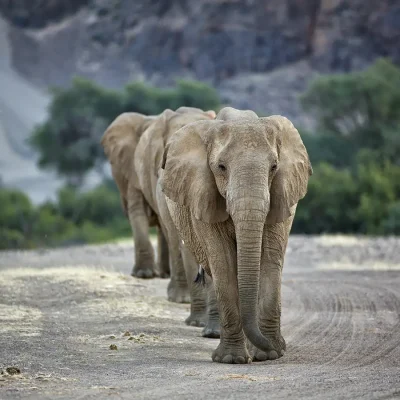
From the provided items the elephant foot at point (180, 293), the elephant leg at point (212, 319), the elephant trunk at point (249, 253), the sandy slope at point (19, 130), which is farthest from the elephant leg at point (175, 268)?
the sandy slope at point (19, 130)

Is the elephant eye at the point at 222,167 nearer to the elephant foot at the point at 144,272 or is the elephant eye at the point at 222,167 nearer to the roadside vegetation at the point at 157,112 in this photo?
the elephant foot at the point at 144,272

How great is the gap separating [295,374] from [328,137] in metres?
39.8

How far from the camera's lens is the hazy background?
46.8 meters

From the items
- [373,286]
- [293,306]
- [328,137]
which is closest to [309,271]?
[373,286]

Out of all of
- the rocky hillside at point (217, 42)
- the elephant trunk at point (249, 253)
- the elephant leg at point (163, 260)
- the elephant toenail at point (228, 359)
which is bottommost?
the elephant leg at point (163, 260)

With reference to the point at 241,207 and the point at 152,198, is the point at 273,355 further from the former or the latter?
the point at 152,198

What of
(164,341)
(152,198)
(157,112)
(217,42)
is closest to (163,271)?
(152,198)

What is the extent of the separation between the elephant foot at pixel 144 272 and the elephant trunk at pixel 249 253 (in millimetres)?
7022

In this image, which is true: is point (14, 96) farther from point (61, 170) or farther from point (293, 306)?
Result: point (293, 306)

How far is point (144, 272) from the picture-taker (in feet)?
45.3

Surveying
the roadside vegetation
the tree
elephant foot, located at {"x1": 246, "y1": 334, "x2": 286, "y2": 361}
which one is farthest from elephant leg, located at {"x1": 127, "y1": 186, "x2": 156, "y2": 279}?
the tree

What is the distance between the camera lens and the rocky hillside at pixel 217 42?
218ft

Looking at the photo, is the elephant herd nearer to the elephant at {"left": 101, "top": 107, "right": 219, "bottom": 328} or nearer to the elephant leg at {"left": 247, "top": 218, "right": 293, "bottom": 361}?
the elephant leg at {"left": 247, "top": 218, "right": 293, "bottom": 361}

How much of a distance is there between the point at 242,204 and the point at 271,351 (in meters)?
1.17
